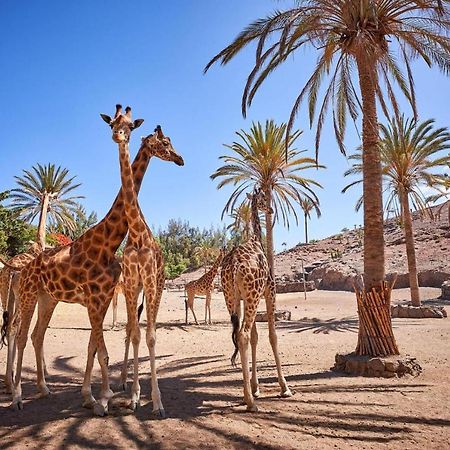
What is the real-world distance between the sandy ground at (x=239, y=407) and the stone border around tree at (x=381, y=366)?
26 centimetres

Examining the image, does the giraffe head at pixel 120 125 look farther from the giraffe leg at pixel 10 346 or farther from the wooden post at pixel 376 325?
the wooden post at pixel 376 325

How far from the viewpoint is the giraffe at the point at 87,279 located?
5.96m

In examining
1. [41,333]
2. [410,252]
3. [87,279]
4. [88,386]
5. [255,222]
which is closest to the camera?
[88,386]

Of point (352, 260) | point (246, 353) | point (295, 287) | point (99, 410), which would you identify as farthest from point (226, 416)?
point (352, 260)

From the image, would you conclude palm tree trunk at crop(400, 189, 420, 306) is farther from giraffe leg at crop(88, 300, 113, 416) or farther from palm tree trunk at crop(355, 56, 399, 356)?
giraffe leg at crop(88, 300, 113, 416)

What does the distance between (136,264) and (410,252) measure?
17822mm

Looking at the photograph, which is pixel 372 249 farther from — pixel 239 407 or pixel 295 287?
pixel 295 287

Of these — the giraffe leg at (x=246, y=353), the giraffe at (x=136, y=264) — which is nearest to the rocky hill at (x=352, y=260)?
the giraffe leg at (x=246, y=353)

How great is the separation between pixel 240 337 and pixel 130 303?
1678 millimetres

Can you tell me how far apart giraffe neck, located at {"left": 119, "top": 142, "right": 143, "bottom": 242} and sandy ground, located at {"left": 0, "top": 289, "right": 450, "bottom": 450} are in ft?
8.25

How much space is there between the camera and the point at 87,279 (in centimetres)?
611

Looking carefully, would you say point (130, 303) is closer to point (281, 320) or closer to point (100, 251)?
point (100, 251)

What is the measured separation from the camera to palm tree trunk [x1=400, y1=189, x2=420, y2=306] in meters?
19.8

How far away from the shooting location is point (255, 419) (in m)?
5.42
